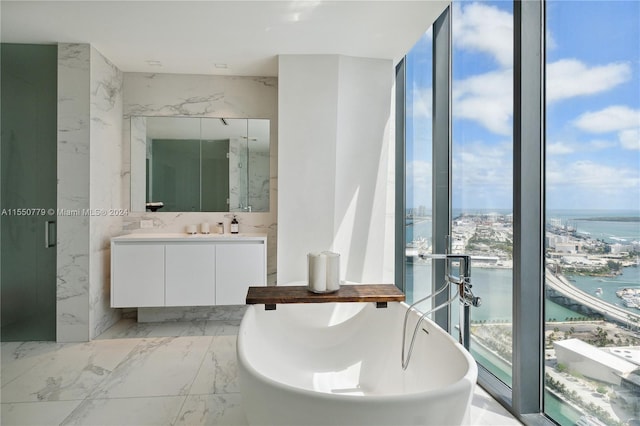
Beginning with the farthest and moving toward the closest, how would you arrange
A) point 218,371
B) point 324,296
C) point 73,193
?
point 73,193 < point 218,371 < point 324,296

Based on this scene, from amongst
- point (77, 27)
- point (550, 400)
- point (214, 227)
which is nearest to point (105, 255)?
point (214, 227)

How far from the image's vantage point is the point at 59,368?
2445 mm

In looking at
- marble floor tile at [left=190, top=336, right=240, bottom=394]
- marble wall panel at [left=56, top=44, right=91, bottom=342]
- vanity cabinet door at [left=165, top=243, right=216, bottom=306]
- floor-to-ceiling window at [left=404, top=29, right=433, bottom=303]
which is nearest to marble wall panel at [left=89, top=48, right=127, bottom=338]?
marble wall panel at [left=56, top=44, right=91, bottom=342]

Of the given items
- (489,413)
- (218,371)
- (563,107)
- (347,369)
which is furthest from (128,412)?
(563,107)

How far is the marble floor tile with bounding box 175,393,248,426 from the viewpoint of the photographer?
6.02ft

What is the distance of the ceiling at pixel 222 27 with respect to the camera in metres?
2.34

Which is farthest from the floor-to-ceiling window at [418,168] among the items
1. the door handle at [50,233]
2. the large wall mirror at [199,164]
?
the door handle at [50,233]

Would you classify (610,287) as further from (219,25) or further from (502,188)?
(219,25)

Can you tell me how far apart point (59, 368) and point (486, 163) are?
317 centimetres

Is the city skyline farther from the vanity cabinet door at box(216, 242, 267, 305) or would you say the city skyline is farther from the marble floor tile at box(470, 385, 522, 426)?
the vanity cabinet door at box(216, 242, 267, 305)

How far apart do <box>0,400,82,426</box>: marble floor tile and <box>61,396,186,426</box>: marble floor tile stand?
0.05 m

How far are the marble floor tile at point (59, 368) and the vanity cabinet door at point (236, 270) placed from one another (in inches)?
32.7

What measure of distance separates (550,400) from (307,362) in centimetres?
125

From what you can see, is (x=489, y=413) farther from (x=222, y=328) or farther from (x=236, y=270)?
(x=222, y=328)
